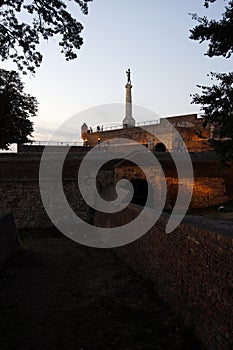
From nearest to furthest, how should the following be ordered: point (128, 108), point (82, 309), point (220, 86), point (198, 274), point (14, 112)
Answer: point (198, 274) → point (82, 309) → point (220, 86) → point (14, 112) → point (128, 108)

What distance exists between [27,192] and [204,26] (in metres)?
13.0

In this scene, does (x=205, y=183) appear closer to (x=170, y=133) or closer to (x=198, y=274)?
(x=170, y=133)

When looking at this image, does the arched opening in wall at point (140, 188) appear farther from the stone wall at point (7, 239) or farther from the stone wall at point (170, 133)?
the stone wall at point (170, 133)

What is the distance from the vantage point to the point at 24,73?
13.5 metres

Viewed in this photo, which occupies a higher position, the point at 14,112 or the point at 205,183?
the point at 14,112

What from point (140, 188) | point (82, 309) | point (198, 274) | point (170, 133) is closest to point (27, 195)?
point (140, 188)

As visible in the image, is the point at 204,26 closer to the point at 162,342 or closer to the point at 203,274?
the point at 203,274

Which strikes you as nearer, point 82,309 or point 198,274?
point 198,274

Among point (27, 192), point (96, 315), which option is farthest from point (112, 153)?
point (96, 315)

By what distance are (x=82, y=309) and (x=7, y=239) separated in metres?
5.45

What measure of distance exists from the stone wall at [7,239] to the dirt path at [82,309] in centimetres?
43

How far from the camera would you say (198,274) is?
590 centimetres

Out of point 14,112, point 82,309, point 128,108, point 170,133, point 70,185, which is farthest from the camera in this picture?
point 128,108

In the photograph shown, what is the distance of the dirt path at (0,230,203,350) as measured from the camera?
5.96 meters
